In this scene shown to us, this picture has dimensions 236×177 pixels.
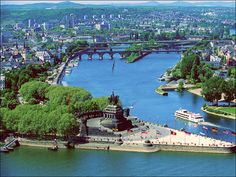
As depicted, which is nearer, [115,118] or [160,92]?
[115,118]

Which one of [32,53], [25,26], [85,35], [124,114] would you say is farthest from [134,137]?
[25,26]

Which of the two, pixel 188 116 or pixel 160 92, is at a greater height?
pixel 188 116

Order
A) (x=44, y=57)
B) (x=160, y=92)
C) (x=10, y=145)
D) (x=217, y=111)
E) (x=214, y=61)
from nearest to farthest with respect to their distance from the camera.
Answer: (x=10, y=145) < (x=217, y=111) < (x=160, y=92) < (x=214, y=61) < (x=44, y=57)

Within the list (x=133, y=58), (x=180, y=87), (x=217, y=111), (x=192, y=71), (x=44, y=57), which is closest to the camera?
(x=217, y=111)

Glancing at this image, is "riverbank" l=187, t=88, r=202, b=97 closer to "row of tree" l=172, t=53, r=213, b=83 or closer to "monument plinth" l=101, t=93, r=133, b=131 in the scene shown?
"row of tree" l=172, t=53, r=213, b=83

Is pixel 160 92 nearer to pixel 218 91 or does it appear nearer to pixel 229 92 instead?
pixel 218 91

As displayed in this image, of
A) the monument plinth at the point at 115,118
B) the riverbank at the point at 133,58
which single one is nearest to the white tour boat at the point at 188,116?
the monument plinth at the point at 115,118

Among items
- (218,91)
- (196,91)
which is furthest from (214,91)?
(196,91)

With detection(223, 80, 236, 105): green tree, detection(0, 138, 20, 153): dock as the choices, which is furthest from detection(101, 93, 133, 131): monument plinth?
detection(223, 80, 236, 105): green tree

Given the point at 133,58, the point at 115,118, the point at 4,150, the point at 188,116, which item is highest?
the point at 115,118

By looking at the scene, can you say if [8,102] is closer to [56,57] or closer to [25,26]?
[56,57]

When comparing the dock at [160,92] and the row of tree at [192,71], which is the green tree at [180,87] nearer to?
the dock at [160,92]
